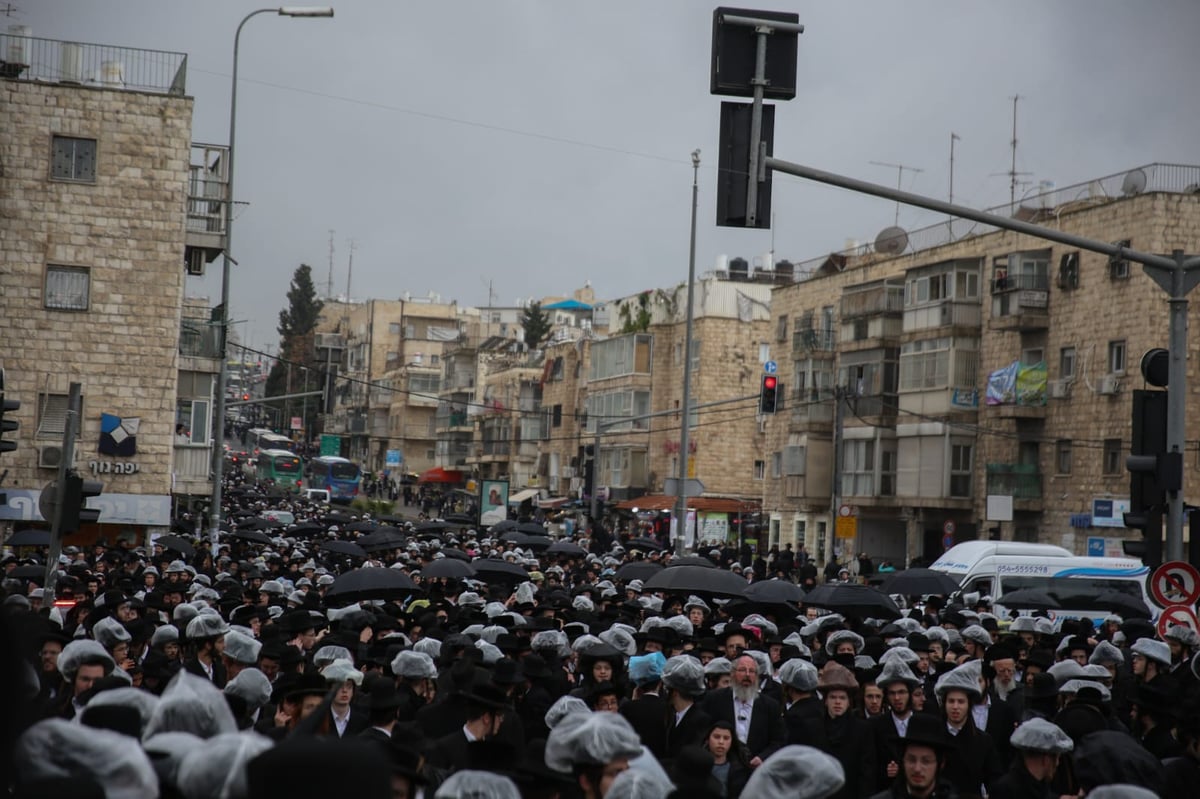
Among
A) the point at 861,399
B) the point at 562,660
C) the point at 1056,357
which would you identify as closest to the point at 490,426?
the point at 861,399

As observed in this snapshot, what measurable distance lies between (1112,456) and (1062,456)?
2.35 m

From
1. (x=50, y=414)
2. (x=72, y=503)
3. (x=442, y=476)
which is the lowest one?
(x=72, y=503)

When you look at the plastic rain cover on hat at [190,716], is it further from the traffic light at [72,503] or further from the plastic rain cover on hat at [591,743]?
the traffic light at [72,503]

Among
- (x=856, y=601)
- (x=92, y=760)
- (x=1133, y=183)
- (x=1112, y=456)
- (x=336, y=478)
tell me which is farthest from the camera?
(x=336, y=478)

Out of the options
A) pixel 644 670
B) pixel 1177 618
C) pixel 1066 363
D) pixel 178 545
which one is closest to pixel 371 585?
pixel 644 670

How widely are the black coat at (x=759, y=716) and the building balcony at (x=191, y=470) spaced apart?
Result: 3220cm

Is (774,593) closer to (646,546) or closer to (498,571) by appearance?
(498,571)

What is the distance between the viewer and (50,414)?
120 ft

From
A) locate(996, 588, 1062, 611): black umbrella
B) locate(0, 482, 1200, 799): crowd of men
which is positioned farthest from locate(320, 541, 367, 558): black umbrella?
locate(996, 588, 1062, 611): black umbrella

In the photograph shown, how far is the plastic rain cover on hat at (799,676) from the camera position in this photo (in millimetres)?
10445

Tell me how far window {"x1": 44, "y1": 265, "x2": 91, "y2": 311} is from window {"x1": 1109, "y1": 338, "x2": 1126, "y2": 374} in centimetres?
2594

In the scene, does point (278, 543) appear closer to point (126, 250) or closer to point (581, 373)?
point (126, 250)

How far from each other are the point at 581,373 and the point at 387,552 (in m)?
46.7

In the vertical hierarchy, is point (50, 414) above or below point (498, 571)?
above
